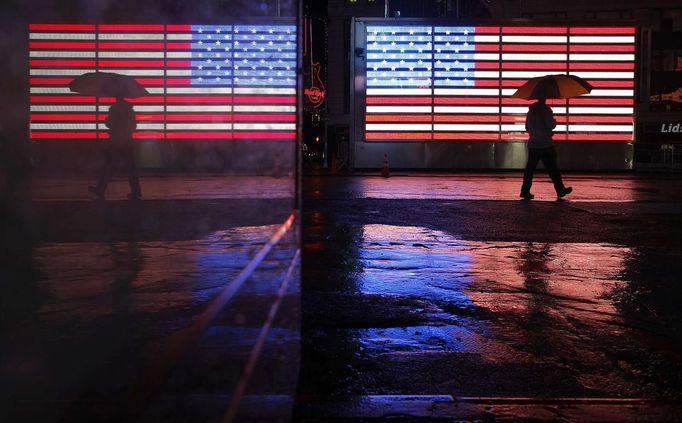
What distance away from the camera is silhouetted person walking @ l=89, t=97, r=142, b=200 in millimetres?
934

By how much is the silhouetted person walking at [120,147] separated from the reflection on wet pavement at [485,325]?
6.52 feet

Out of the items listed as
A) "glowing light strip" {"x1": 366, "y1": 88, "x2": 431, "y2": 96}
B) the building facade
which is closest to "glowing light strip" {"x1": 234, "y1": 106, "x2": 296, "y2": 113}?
the building facade

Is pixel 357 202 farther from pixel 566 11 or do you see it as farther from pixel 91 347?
pixel 566 11

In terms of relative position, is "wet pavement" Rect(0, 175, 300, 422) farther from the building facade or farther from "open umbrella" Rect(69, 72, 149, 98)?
the building facade

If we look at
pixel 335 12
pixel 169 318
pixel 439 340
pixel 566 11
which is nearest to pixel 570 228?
pixel 439 340

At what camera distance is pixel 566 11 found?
42.7 meters

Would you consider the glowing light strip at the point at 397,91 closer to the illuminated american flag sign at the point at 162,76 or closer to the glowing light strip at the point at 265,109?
the glowing light strip at the point at 265,109

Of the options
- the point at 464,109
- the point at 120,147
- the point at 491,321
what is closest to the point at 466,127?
the point at 464,109

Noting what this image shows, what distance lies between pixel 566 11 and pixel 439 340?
143ft

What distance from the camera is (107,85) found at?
958 mm

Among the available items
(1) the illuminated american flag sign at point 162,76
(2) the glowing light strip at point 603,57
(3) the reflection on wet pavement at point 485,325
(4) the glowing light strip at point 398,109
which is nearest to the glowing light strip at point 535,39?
(2) the glowing light strip at point 603,57

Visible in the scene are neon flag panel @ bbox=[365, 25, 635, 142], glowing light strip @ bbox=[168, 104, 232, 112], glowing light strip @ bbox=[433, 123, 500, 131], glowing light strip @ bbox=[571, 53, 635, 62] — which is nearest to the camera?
glowing light strip @ bbox=[168, 104, 232, 112]

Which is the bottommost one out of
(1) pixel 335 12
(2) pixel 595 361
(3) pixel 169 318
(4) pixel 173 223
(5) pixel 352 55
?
(2) pixel 595 361

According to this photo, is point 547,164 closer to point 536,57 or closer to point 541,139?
point 541,139
